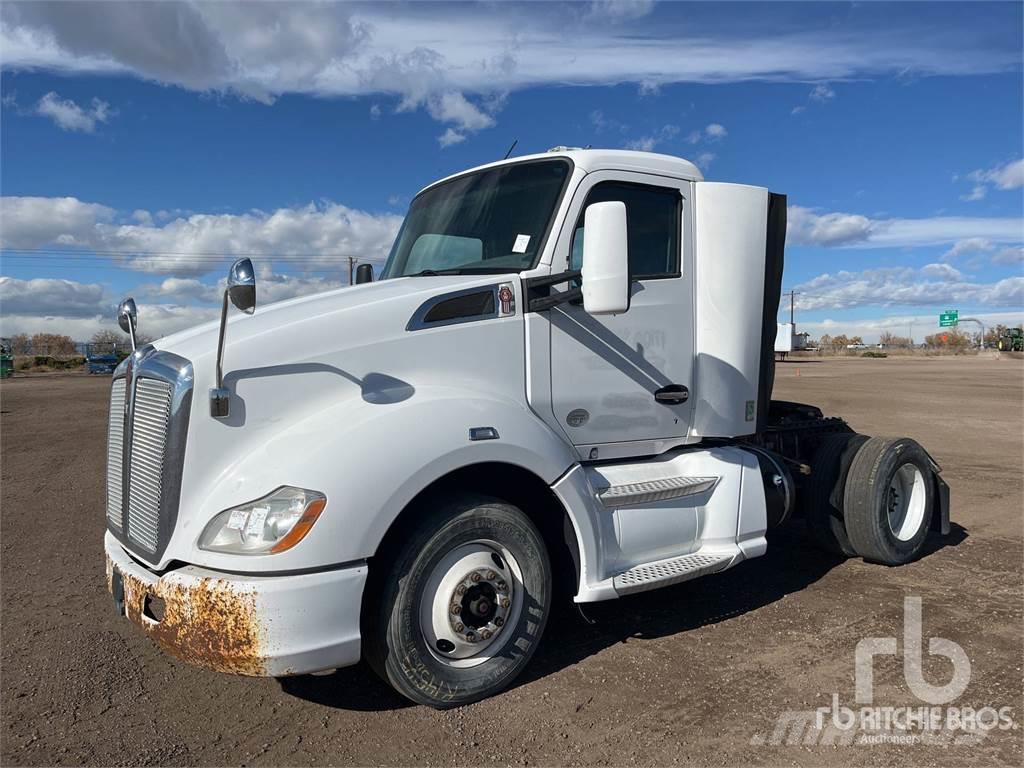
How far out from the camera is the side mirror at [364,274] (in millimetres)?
5809

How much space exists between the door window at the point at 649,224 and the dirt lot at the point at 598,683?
2270 mm

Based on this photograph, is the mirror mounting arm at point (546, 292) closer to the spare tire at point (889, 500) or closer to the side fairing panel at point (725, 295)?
the side fairing panel at point (725, 295)

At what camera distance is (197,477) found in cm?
342

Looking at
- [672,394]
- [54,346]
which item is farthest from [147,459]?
[54,346]

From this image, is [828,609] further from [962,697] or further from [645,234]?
[645,234]

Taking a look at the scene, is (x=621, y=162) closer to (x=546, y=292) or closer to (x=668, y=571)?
(x=546, y=292)

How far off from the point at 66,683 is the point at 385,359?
2.41 m

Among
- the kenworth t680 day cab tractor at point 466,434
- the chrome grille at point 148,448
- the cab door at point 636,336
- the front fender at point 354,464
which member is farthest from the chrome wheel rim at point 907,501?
the chrome grille at point 148,448

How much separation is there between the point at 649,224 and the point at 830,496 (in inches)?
112

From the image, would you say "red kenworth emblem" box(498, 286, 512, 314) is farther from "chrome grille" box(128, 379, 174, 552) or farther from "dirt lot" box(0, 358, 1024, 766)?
"dirt lot" box(0, 358, 1024, 766)

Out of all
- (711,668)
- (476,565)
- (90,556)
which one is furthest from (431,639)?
(90,556)

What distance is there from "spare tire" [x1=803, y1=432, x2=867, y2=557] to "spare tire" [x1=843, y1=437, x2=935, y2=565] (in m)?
0.06

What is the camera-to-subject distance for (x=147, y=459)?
3.65 metres

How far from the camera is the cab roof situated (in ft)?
15.1
